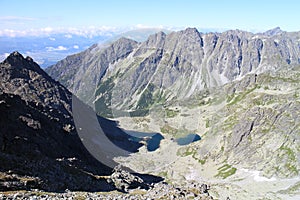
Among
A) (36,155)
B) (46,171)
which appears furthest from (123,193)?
(36,155)

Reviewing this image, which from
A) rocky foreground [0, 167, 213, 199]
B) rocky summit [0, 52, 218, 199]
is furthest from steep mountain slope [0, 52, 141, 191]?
rocky foreground [0, 167, 213, 199]

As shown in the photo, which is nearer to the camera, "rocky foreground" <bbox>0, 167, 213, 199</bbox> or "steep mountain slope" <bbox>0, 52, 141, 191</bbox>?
"rocky foreground" <bbox>0, 167, 213, 199</bbox>

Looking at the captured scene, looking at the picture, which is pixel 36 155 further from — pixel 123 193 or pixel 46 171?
pixel 123 193

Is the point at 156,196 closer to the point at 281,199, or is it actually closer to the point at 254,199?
the point at 254,199

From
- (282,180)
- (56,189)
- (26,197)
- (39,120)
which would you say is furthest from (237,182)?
(26,197)

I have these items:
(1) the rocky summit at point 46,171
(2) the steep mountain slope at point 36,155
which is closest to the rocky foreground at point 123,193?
(1) the rocky summit at point 46,171

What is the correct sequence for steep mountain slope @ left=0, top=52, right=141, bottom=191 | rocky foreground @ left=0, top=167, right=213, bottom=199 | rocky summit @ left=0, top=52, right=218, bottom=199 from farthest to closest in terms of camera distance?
steep mountain slope @ left=0, top=52, right=141, bottom=191 < rocky summit @ left=0, top=52, right=218, bottom=199 < rocky foreground @ left=0, top=167, right=213, bottom=199

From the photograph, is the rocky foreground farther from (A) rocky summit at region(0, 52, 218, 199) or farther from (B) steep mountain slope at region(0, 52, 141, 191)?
(B) steep mountain slope at region(0, 52, 141, 191)

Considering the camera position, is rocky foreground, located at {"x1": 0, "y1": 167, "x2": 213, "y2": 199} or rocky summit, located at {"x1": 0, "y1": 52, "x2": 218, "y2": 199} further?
rocky summit, located at {"x1": 0, "y1": 52, "x2": 218, "y2": 199}

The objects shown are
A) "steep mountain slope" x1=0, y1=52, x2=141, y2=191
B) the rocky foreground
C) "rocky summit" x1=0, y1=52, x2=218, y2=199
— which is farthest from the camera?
"steep mountain slope" x1=0, y1=52, x2=141, y2=191

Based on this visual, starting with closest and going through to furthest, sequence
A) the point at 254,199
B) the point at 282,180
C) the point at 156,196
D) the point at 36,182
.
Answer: the point at 36,182 → the point at 156,196 → the point at 254,199 → the point at 282,180

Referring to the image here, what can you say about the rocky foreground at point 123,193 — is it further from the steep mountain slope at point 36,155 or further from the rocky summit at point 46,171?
the steep mountain slope at point 36,155
